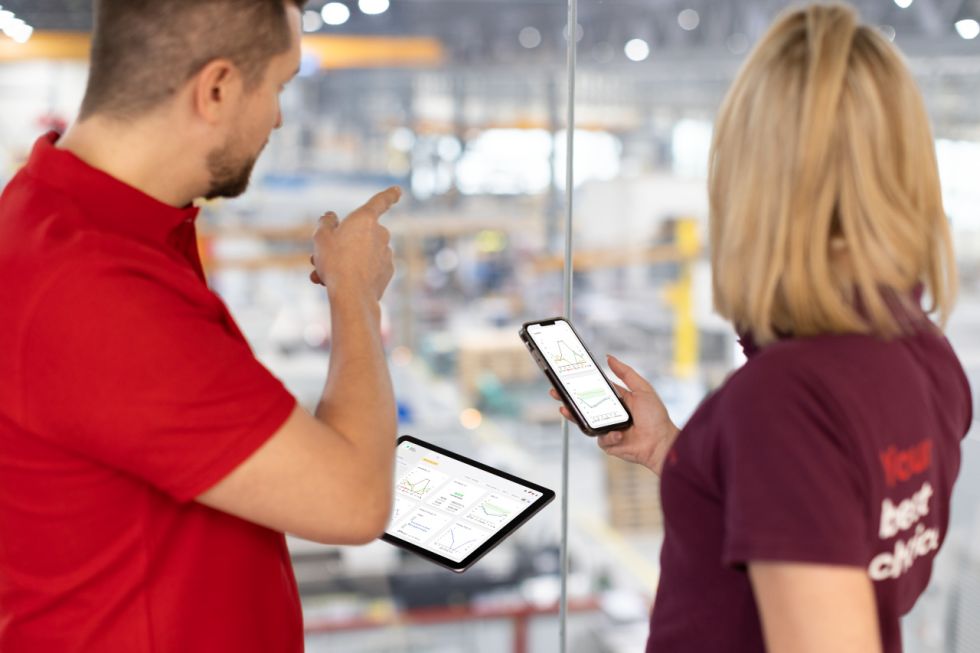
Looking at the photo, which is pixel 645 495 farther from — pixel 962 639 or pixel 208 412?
pixel 208 412

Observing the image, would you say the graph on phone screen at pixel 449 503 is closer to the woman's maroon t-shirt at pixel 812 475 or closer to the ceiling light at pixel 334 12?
the woman's maroon t-shirt at pixel 812 475

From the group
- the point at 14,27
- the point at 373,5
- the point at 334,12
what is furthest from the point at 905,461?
the point at 334,12

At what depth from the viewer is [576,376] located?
1268 mm

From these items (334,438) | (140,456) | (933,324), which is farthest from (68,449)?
(933,324)

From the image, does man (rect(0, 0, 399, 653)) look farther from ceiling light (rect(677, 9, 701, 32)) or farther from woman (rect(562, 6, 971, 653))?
ceiling light (rect(677, 9, 701, 32))

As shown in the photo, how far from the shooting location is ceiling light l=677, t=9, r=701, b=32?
7.60 m

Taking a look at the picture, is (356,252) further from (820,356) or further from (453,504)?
(820,356)

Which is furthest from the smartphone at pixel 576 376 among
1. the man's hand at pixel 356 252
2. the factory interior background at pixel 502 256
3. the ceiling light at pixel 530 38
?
the ceiling light at pixel 530 38

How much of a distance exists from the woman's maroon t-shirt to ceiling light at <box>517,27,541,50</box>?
8.85 m

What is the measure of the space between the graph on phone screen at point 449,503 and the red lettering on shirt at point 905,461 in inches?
20.2

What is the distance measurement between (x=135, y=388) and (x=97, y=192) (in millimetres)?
217

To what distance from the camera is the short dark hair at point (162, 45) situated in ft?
2.99

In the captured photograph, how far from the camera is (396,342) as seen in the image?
41.3 ft

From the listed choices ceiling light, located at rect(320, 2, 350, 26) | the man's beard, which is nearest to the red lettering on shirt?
the man's beard
